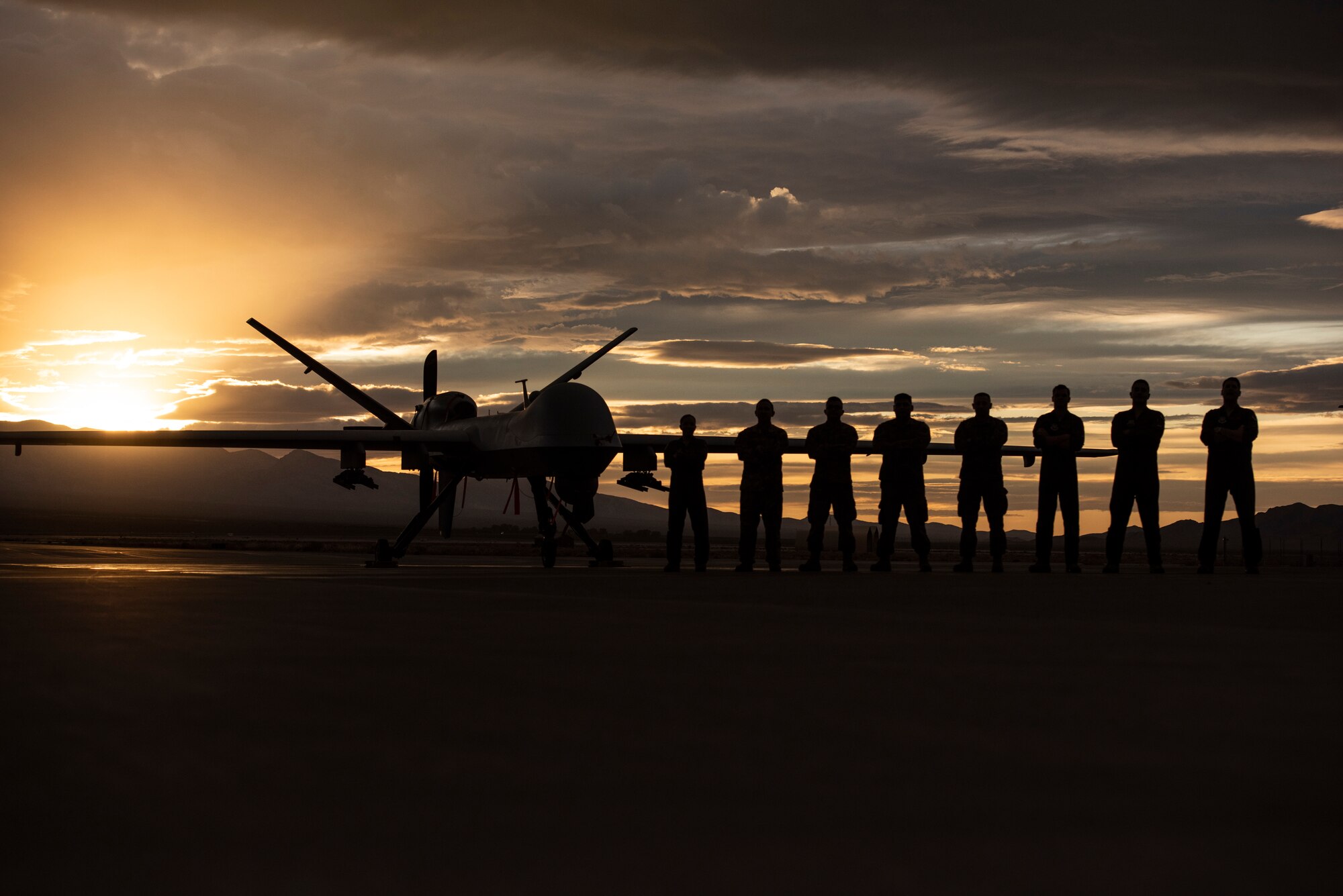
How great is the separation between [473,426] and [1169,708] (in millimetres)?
18172

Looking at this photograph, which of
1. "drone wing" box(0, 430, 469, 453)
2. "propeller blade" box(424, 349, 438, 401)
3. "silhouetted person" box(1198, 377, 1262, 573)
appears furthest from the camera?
"propeller blade" box(424, 349, 438, 401)

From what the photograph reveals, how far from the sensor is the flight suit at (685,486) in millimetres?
16375

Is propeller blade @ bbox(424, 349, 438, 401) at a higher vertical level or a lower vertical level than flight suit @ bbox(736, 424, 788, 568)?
higher

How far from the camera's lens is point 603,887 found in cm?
220

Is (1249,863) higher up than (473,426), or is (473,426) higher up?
(473,426)

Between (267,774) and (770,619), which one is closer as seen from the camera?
(267,774)

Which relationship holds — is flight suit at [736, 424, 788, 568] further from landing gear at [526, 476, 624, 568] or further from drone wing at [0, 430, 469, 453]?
drone wing at [0, 430, 469, 453]

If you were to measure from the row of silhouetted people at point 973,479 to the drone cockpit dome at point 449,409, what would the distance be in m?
7.34

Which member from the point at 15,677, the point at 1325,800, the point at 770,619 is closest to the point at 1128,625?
the point at 770,619

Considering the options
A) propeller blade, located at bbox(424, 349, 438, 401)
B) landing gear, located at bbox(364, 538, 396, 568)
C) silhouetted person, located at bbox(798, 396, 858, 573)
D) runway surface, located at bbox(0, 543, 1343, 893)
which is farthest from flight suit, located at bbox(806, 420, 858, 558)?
propeller blade, located at bbox(424, 349, 438, 401)

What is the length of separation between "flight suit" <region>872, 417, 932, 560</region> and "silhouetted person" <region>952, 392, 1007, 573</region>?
47cm

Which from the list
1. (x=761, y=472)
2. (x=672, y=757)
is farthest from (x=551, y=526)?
(x=672, y=757)

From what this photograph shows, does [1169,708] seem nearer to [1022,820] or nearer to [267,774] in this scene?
[1022,820]

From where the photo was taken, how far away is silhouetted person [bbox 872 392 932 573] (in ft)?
51.8
